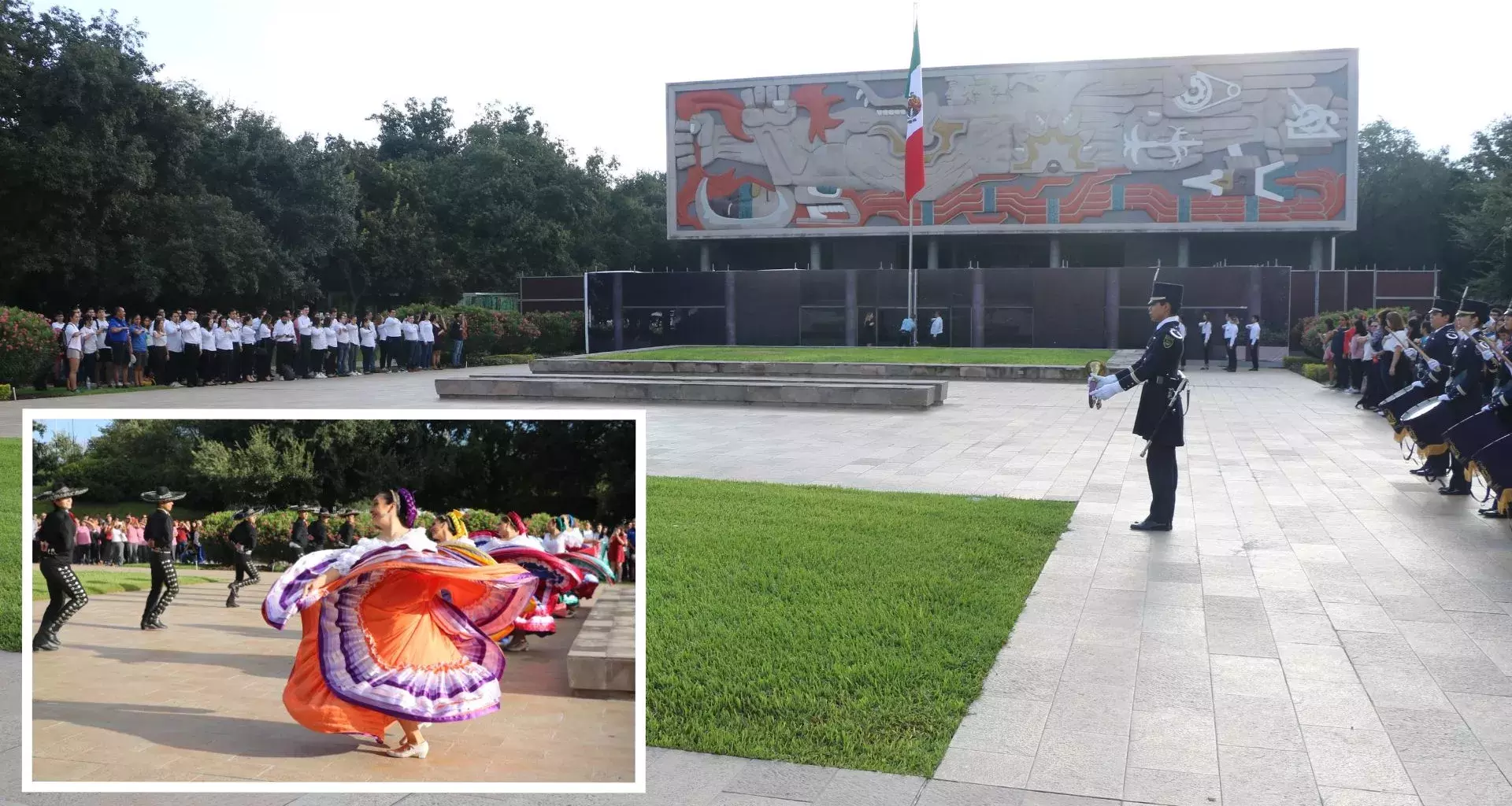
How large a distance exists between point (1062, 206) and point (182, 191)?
2866 centimetres

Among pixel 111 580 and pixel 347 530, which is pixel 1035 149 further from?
pixel 111 580

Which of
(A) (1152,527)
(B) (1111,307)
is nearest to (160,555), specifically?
(A) (1152,527)

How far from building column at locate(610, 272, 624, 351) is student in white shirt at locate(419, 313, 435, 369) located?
30.3ft

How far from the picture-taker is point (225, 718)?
2264 mm

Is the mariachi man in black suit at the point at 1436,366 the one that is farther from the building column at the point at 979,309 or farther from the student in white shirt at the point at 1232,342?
the building column at the point at 979,309

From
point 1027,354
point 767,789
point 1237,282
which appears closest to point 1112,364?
point 1027,354

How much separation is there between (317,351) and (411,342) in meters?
4.22

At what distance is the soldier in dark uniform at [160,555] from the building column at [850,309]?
115ft

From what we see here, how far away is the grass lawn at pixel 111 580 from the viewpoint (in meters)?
2.11

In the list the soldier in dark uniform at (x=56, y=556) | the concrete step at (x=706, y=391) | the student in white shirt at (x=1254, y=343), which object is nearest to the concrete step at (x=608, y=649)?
the soldier in dark uniform at (x=56, y=556)

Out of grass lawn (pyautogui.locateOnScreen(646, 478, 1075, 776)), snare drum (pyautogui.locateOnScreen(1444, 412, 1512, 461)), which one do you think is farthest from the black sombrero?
snare drum (pyautogui.locateOnScreen(1444, 412, 1512, 461))

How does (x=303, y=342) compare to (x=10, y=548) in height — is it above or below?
above

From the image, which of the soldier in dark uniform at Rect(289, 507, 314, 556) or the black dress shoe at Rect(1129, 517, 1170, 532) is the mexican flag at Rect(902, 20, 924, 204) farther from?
the soldier in dark uniform at Rect(289, 507, 314, 556)

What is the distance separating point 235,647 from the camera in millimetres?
2369
